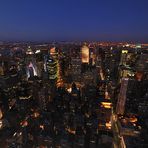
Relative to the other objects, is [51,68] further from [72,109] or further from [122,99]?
[122,99]

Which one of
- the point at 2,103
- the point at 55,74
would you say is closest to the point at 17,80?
the point at 55,74

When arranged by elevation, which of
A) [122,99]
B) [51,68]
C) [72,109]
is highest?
[51,68]

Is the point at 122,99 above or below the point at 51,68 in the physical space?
below

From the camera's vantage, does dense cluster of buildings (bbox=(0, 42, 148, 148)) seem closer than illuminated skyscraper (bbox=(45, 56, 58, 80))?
Yes

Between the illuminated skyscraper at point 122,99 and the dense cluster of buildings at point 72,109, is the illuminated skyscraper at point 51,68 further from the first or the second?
the illuminated skyscraper at point 122,99

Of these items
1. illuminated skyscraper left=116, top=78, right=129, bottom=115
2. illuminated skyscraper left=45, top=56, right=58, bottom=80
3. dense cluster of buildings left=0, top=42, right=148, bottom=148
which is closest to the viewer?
dense cluster of buildings left=0, top=42, right=148, bottom=148

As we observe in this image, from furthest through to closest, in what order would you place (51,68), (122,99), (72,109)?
(51,68) < (122,99) < (72,109)

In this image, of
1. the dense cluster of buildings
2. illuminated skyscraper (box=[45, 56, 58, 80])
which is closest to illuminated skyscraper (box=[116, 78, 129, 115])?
the dense cluster of buildings

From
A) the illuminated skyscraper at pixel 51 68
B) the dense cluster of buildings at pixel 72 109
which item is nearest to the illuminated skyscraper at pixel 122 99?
the dense cluster of buildings at pixel 72 109

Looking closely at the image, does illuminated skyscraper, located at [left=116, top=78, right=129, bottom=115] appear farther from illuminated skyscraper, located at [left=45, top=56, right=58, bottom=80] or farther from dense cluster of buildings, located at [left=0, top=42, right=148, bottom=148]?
illuminated skyscraper, located at [left=45, top=56, right=58, bottom=80]

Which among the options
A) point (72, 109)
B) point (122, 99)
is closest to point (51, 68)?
point (72, 109)

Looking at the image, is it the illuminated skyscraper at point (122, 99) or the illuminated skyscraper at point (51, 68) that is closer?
the illuminated skyscraper at point (122, 99)

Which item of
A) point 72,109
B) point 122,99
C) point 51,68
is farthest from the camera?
point 51,68

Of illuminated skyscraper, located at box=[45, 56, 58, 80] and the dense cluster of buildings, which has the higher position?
illuminated skyscraper, located at box=[45, 56, 58, 80]
